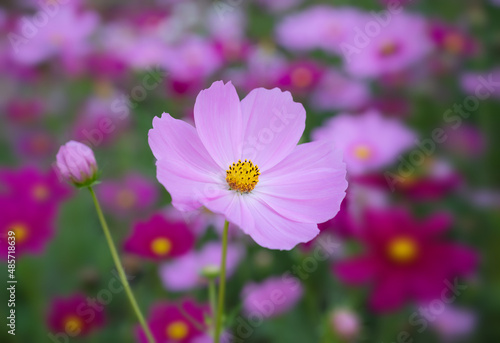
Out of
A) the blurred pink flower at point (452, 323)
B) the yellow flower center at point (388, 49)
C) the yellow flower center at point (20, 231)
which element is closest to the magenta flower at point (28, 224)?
the yellow flower center at point (20, 231)

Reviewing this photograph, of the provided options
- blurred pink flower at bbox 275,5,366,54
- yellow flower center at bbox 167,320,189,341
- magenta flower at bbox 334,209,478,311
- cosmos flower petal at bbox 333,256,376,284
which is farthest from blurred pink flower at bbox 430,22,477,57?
yellow flower center at bbox 167,320,189,341

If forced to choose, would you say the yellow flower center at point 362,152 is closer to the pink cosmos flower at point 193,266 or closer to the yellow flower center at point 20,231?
the pink cosmos flower at point 193,266

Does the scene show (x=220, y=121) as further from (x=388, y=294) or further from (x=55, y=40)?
(x=55, y=40)

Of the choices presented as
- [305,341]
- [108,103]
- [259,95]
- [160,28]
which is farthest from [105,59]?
[259,95]

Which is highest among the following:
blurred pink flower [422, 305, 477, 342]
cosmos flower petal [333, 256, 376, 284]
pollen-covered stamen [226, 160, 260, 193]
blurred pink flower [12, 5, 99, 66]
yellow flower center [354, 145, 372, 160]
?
pollen-covered stamen [226, 160, 260, 193]

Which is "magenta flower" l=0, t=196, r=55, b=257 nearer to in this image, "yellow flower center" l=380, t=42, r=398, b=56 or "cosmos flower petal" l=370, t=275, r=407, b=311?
"cosmos flower petal" l=370, t=275, r=407, b=311

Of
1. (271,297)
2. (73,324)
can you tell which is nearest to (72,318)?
(73,324)

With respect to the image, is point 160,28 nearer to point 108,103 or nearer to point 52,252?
point 108,103
